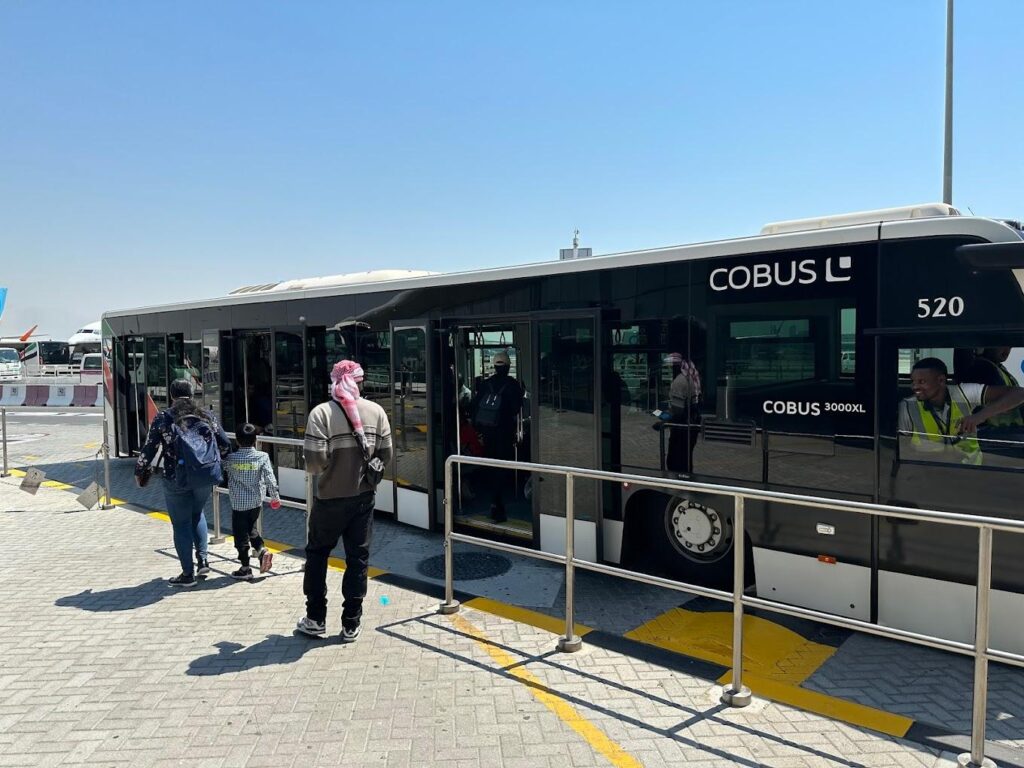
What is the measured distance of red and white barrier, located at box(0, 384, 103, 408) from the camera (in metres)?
29.2

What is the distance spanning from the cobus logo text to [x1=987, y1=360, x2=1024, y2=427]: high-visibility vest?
107 centimetres

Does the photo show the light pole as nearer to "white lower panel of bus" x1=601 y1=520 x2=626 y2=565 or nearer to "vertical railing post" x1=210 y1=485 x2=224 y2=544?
"white lower panel of bus" x1=601 y1=520 x2=626 y2=565

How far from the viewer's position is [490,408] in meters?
7.77

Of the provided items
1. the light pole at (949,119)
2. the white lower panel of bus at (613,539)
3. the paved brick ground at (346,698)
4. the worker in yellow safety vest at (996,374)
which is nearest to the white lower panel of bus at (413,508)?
the paved brick ground at (346,698)

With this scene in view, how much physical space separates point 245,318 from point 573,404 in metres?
5.59

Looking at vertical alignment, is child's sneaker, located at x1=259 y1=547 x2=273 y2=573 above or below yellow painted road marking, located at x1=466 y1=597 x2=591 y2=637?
above

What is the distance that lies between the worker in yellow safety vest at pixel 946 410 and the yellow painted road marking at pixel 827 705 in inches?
65.5

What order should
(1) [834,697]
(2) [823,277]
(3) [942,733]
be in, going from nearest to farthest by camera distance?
1. (3) [942,733]
2. (1) [834,697]
3. (2) [823,277]

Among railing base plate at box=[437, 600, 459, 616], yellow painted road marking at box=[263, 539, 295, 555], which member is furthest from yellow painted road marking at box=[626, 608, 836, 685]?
yellow painted road marking at box=[263, 539, 295, 555]

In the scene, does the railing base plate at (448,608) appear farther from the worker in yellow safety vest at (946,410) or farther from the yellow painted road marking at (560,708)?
the worker in yellow safety vest at (946,410)

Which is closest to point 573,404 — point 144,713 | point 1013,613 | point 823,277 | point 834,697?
point 823,277

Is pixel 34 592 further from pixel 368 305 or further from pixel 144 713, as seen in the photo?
pixel 368 305

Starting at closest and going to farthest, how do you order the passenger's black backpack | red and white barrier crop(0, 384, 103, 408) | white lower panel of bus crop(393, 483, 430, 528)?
the passenger's black backpack, white lower panel of bus crop(393, 483, 430, 528), red and white barrier crop(0, 384, 103, 408)

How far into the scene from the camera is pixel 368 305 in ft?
27.7
